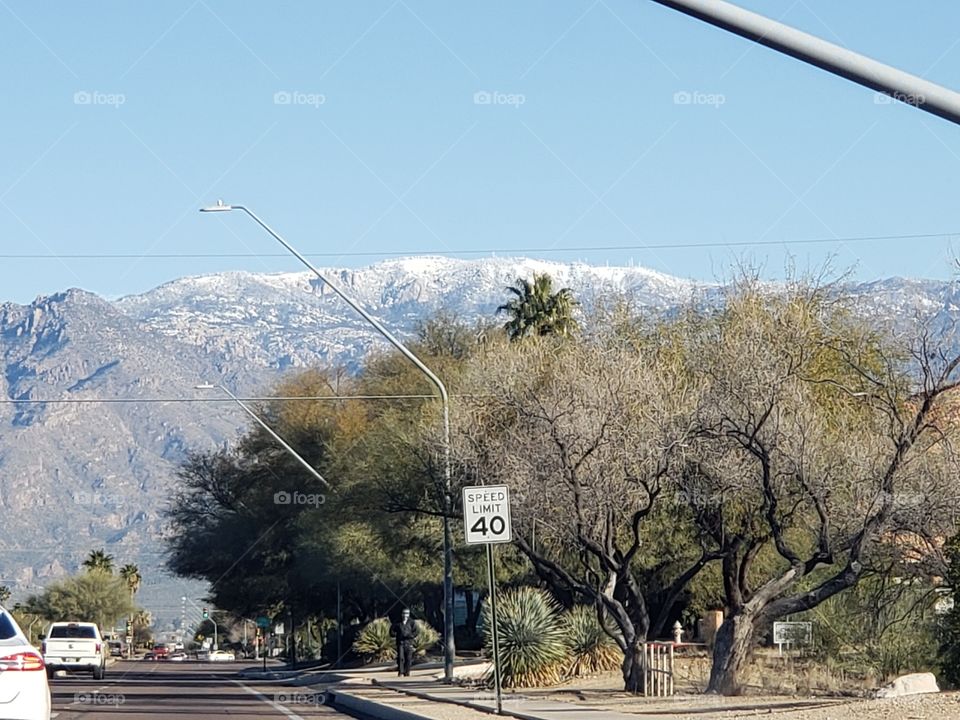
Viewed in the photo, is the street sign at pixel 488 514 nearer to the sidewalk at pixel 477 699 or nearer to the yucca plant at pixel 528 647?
the sidewalk at pixel 477 699

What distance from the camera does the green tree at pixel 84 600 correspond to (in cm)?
15575

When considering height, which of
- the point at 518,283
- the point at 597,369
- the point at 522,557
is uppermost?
the point at 518,283

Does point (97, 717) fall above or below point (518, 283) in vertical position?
below

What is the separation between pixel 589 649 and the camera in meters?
36.2

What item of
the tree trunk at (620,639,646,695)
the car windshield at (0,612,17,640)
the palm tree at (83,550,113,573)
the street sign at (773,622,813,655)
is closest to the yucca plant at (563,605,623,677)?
the street sign at (773,622,813,655)

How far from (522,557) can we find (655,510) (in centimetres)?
1031

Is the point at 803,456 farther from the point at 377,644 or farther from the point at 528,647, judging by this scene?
the point at 377,644

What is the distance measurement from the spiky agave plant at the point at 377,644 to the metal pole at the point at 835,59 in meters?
45.9

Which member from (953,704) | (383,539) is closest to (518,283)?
(383,539)

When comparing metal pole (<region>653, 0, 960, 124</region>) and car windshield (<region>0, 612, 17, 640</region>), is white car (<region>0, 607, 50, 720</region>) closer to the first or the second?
car windshield (<region>0, 612, 17, 640</region>)

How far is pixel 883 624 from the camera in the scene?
31891 mm

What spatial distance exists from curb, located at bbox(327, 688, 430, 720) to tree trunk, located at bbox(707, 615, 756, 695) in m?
5.19

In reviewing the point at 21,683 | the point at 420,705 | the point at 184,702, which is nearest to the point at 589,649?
the point at 420,705

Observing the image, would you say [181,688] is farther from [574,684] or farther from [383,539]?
[574,684]
